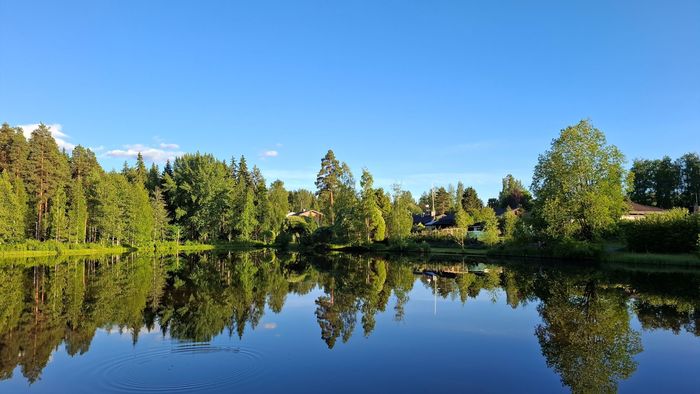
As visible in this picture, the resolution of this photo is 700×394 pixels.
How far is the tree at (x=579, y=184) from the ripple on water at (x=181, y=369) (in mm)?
38171

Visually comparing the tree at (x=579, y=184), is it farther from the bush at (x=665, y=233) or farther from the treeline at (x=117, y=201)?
the treeline at (x=117, y=201)

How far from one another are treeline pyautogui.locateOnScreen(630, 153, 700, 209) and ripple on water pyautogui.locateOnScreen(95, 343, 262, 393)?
82731 millimetres

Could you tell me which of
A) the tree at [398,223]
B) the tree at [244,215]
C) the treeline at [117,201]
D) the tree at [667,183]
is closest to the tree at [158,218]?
the treeline at [117,201]

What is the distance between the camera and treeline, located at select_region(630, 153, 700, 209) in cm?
7719

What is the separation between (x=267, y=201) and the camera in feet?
262

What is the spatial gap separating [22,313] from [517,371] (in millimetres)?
16608

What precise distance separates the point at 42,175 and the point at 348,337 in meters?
55.3

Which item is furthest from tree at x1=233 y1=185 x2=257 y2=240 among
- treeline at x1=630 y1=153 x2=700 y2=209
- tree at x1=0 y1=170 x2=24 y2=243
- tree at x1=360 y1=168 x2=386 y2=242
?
treeline at x1=630 y1=153 x2=700 y2=209

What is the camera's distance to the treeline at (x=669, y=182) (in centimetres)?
7719

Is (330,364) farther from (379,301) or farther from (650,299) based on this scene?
(650,299)

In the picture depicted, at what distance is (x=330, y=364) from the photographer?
34.7 ft

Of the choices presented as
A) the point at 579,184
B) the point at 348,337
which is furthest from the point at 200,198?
the point at 348,337

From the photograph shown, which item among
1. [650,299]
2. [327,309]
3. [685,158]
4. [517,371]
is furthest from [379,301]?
[685,158]

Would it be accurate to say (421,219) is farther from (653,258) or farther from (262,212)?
(653,258)
